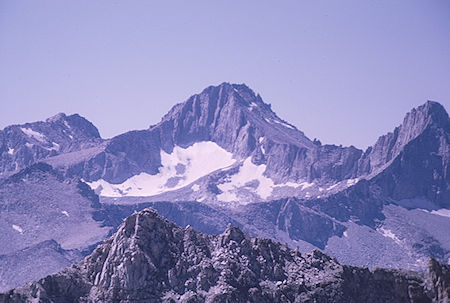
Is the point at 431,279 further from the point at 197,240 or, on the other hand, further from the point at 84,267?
the point at 84,267

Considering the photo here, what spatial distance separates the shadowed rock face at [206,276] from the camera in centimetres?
15950

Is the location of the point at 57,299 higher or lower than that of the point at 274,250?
lower

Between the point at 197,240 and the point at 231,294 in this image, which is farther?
the point at 197,240

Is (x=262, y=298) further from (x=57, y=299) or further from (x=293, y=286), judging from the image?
(x=57, y=299)

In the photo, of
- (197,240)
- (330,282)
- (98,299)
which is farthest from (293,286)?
(98,299)

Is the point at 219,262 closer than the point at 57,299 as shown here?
No

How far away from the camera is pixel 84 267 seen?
168375 mm

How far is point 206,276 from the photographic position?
166 meters

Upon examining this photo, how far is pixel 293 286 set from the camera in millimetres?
167750

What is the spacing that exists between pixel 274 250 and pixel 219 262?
35.6 feet

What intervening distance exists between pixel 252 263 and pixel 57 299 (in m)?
31.2

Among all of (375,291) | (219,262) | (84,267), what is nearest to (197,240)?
(219,262)

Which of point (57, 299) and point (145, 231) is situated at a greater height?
point (145, 231)

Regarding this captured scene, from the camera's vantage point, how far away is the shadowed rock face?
160 meters
